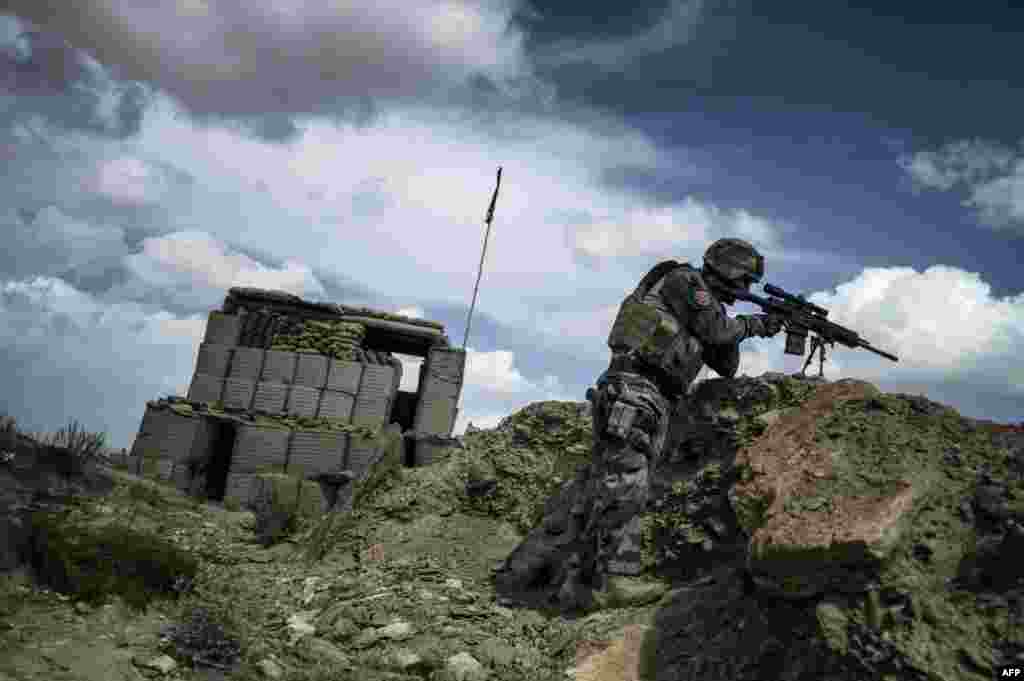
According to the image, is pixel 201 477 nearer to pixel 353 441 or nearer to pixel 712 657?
pixel 353 441

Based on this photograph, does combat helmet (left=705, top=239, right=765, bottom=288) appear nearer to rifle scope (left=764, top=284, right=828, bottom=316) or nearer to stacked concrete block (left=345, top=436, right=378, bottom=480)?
rifle scope (left=764, top=284, right=828, bottom=316)

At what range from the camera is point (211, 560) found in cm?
562

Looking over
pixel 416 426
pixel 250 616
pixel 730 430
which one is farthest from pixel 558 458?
pixel 416 426

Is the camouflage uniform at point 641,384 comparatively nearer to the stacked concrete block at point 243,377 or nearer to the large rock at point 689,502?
the large rock at point 689,502

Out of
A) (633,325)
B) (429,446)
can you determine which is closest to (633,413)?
(633,325)

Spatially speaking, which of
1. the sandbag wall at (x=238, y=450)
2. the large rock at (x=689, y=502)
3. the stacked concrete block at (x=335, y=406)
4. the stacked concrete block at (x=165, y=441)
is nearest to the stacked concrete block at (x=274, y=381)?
the sandbag wall at (x=238, y=450)

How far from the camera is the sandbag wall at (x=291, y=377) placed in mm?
10938

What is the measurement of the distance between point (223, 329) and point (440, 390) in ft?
11.4

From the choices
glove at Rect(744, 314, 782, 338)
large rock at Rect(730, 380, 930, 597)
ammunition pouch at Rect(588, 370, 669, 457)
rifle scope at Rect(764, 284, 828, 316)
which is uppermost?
rifle scope at Rect(764, 284, 828, 316)

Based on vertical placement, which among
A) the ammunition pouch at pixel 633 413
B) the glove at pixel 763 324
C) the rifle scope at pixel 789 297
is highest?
the rifle scope at pixel 789 297

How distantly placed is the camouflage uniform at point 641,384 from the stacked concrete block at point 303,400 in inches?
283

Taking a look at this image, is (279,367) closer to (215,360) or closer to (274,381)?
(274,381)

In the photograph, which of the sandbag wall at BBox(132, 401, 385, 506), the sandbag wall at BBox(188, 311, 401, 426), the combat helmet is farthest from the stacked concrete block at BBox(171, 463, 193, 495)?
the combat helmet

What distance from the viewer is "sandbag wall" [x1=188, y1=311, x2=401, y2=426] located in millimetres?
10938
